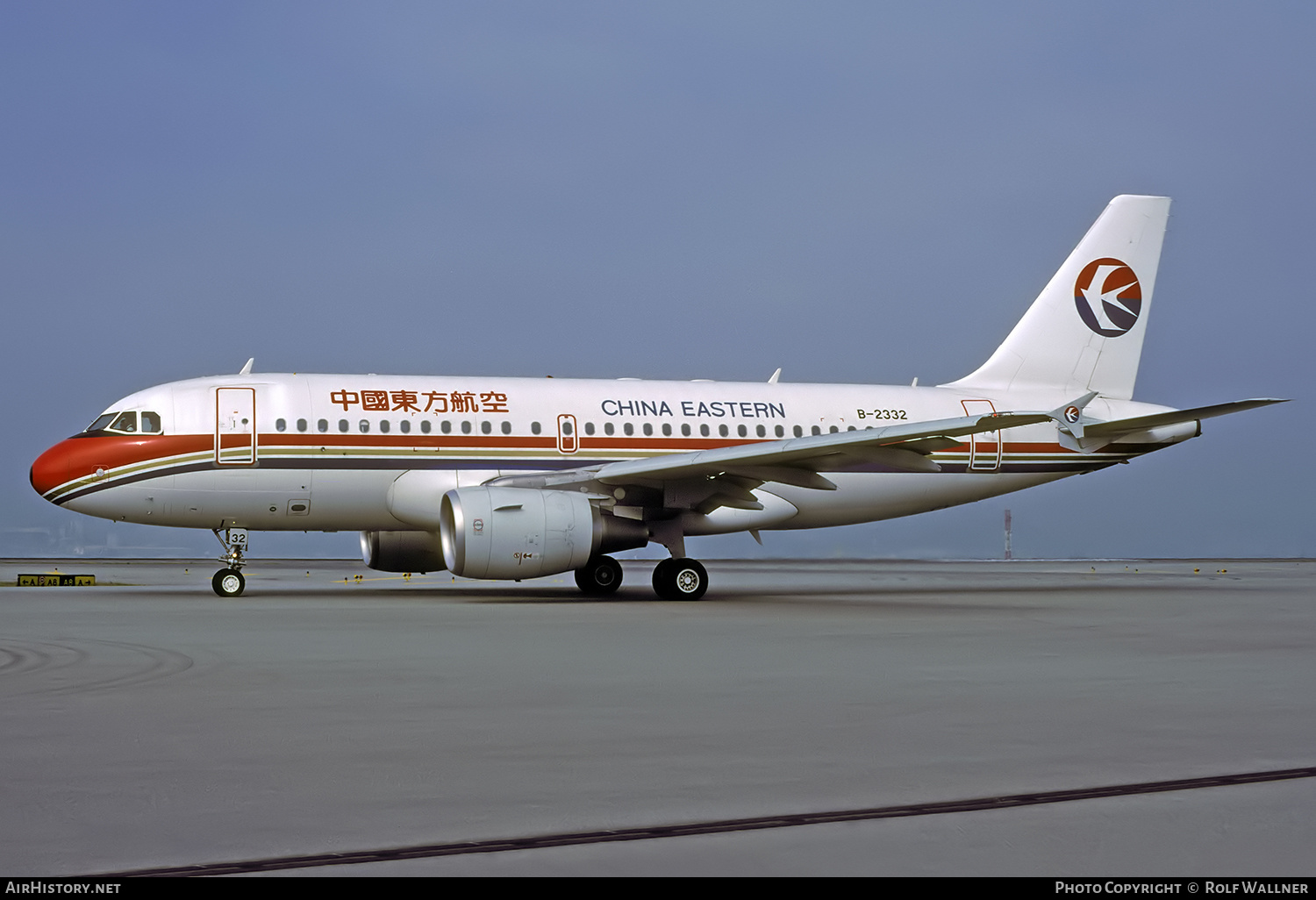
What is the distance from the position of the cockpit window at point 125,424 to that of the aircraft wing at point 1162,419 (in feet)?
51.3

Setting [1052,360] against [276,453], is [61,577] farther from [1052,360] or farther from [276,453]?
[1052,360]

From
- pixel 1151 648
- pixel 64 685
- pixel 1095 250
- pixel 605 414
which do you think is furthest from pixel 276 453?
pixel 1095 250

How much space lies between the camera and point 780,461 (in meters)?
21.1

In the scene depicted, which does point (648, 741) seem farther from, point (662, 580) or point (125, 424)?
point (125, 424)

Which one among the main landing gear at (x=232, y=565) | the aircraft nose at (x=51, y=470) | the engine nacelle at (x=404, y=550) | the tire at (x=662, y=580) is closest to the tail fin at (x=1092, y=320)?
the tire at (x=662, y=580)

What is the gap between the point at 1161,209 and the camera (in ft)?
93.6

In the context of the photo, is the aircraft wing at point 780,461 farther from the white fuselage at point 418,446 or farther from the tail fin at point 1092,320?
the tail fin at point 1092,320

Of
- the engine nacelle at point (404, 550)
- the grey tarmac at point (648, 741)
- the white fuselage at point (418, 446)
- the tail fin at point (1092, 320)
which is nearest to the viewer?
the grey tarmac at point (648, 741)

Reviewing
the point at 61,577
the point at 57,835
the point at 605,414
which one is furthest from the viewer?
the point at 61,577

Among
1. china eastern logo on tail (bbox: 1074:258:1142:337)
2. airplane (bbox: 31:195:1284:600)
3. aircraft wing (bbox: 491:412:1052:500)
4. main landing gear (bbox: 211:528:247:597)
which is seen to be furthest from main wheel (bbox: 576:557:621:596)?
china eastern logo on tail (bbox: 1074:258:1142:337)

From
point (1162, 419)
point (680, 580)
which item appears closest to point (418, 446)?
point (680, 580)

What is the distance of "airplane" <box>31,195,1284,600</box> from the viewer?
20609mm

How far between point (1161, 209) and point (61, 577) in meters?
23.7

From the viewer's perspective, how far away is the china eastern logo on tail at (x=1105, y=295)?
28.2m
